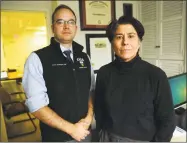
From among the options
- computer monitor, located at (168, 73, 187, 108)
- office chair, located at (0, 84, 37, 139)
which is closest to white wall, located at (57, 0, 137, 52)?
office chair, located at (0, 84, 37, 139)

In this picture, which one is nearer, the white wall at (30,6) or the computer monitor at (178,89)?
the computer monitor at (178,89)

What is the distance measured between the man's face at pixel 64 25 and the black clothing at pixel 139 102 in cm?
37

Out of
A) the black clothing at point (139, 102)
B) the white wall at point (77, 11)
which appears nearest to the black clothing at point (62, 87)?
the black clothing at point (139, 102)

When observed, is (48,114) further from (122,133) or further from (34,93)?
(122,133)

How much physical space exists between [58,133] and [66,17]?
74 centimetres

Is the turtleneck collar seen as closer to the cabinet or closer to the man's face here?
the man's face

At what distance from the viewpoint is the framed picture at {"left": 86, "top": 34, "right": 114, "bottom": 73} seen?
2.47 m

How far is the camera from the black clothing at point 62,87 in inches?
42.3

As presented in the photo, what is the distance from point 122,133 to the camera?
3.15 feet

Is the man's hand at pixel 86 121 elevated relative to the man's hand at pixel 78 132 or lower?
elevated

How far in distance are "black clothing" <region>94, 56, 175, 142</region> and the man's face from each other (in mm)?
374

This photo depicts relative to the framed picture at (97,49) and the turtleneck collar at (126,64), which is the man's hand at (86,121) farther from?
the framed picture at (97,49)

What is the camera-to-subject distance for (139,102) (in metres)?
0.92

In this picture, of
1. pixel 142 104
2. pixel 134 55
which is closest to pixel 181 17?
pixel 134 55
